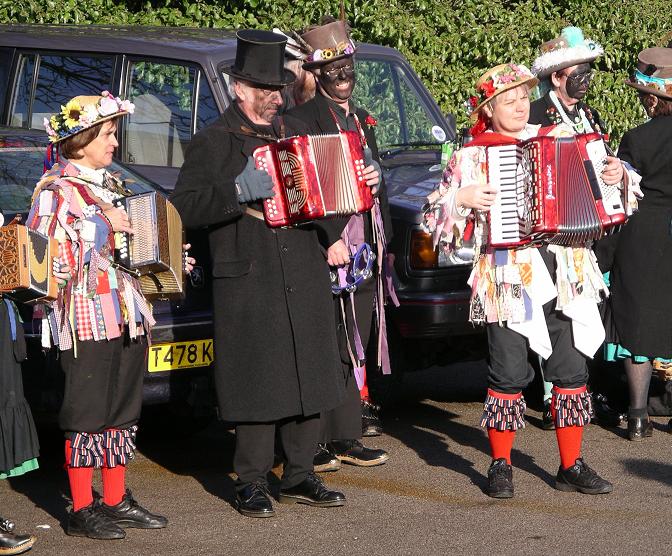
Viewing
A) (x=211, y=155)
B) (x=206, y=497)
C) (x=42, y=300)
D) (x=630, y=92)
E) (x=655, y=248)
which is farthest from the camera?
Result: (x=630, y=92)

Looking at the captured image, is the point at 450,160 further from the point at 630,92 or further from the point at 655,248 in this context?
the point at 630,92

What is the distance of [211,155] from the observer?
247 inches

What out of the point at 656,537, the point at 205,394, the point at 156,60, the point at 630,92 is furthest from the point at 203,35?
the point at 630,92

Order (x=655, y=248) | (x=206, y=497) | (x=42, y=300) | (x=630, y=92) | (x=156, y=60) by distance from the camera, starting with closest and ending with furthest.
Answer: (x=42, y=300)
(x=206, y=497)
(x=655, y=248)
(x=156, y=60)
(x=630, y=92)

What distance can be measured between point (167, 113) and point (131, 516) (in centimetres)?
311

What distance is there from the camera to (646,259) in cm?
778

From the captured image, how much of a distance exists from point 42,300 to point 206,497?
1546mm

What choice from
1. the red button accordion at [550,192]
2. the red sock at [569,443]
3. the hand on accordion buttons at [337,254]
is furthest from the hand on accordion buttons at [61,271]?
the red sock at [569,443]

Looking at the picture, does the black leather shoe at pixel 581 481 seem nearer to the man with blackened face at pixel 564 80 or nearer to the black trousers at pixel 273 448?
the black trousers at pixel 273 448

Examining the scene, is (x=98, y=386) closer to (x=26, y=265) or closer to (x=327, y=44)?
(x=26, y=265)

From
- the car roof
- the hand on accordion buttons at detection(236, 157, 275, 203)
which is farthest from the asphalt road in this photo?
the car roof

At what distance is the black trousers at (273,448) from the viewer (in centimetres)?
646

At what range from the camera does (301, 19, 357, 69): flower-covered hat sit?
7.07 meters

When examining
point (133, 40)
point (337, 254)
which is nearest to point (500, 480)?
point (337, 254)
